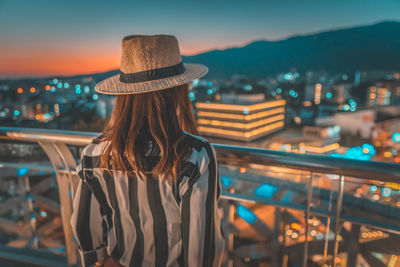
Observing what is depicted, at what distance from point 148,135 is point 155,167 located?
0.11 m

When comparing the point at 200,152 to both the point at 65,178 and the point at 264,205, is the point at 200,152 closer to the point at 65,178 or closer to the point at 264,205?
the point at 264,205

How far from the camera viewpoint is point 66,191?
5.82 ft

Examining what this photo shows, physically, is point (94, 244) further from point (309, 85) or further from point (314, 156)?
point (309, 85)

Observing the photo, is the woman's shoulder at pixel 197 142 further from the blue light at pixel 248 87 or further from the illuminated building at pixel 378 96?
the illuminated building at pixel 378 96

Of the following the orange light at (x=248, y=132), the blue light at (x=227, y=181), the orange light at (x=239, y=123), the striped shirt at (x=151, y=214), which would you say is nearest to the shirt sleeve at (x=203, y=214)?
the striped shirt at (x=151, y=214)

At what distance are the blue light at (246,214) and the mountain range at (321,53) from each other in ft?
190

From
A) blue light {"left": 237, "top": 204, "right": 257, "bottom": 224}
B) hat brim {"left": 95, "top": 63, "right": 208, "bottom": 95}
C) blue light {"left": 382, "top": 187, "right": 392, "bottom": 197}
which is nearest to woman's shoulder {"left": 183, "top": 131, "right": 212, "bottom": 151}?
hat brim {"left": 95, "top": 63, "right": 208, "bottom": 95}

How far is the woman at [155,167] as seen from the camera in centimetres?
82

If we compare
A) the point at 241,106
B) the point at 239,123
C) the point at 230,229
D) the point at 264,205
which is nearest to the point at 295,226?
the point at 264,205

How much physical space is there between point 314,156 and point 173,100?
2.38 ft

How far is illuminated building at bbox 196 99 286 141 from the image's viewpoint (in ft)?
191

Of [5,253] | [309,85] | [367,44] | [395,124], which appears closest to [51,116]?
[5,253]

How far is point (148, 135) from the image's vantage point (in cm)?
85

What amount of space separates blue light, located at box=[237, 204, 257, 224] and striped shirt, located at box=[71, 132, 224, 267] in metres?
0.70
